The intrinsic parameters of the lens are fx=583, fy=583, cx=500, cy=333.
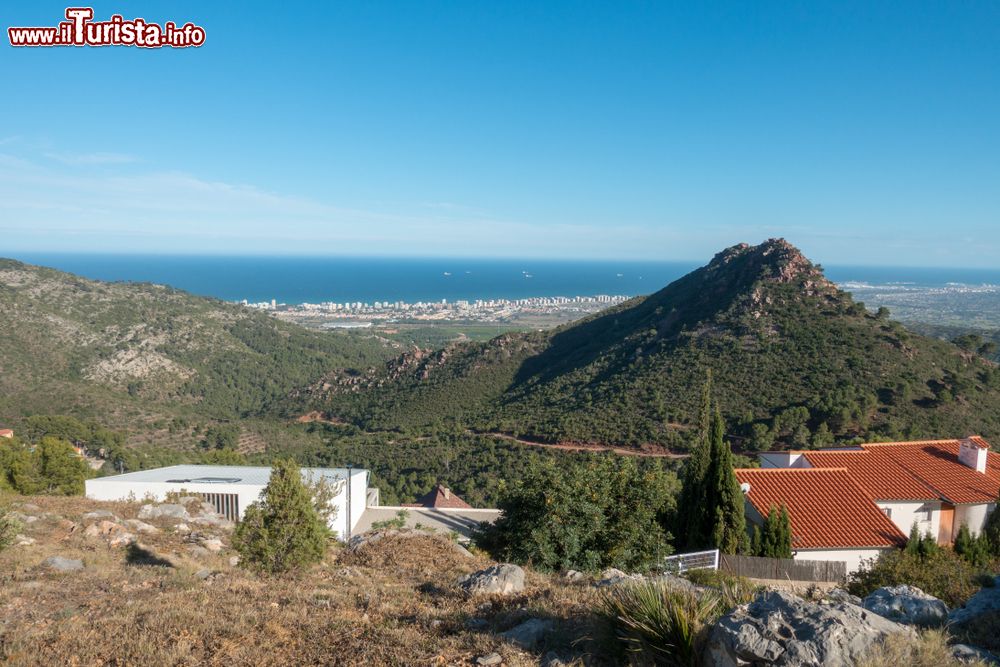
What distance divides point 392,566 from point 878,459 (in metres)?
14.6

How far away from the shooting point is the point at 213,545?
467 inches

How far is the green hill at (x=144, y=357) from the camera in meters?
39.7

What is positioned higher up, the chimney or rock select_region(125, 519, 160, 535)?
the chimney

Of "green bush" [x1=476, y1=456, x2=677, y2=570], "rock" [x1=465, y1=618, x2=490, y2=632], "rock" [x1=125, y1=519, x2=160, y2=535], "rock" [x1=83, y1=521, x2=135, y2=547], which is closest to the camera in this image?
"rock" [x1=465, y1=618, x2=490, y2=632]

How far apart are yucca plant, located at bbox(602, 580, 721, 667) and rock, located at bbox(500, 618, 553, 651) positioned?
818mm

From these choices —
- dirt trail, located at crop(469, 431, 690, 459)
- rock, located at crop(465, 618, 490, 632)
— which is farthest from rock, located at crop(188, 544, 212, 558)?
dirt trail, located at crop(469, 431, 690, 459)

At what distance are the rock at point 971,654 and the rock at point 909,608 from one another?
1.92 feet

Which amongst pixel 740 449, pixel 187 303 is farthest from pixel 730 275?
pixel 187 303

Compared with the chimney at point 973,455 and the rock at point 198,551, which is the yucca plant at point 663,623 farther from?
the chimney at point 973,455

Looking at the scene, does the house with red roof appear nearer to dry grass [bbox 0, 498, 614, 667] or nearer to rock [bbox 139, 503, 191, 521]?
dry grass [bbox 0, 498, 614, 667]

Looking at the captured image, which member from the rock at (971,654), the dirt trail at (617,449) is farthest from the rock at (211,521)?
the dirt trail at (617,449)

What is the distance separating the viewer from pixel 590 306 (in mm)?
159750

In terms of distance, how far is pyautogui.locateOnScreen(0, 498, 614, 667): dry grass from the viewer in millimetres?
4660

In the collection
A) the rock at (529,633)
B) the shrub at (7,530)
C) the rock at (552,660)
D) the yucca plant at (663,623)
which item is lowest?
the shrub at (7,530)
